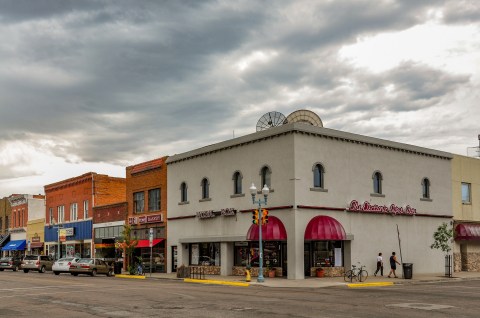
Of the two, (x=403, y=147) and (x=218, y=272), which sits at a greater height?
(x=403, y=147)

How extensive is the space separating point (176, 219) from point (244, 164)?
10.0 metres

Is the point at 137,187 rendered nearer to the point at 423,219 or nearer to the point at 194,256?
the point at 194,256

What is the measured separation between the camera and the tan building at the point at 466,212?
158 ft

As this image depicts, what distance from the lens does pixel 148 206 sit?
170 feet

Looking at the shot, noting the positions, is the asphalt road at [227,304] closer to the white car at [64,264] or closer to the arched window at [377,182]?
the arched window at [377,182]

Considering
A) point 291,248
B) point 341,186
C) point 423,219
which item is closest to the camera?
point 291,248

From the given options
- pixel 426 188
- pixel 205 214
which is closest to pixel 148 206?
pixel 205 214

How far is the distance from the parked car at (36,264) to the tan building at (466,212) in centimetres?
3614

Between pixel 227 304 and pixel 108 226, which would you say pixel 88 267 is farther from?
pixel 227 304

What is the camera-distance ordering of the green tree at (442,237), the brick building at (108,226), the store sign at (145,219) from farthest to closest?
the brick building at (108,226)
the store sign at (145,219)
the green tree at (442,237)

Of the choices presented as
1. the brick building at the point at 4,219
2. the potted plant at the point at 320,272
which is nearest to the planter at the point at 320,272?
the potted plant at the point at 320,272

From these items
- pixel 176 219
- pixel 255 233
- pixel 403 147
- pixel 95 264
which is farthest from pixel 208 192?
pixel 403 147

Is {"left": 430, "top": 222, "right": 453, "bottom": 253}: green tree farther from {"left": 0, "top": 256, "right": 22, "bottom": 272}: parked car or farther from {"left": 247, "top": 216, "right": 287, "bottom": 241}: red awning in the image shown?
{"left": 0, "top": 256, "right": 22, "bottom": 272}: parked car

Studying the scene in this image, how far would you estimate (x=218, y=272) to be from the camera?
42.0m
